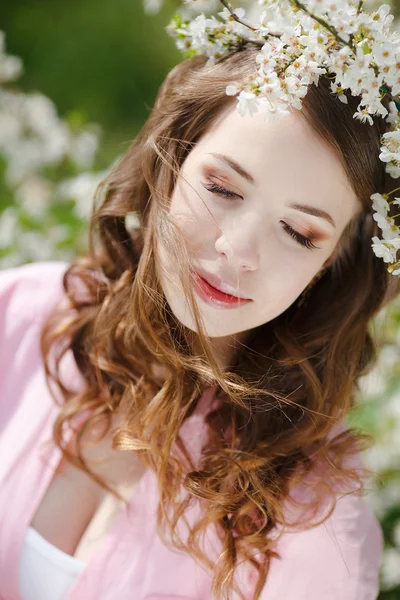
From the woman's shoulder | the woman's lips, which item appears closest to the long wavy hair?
the woman's lips

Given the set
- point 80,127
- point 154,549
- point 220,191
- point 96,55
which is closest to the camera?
point 220,191

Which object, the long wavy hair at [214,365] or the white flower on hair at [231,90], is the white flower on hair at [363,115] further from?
the white flower on hair at [231,90]

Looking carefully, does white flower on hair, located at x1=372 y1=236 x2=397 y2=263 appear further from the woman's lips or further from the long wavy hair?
the woman's lips

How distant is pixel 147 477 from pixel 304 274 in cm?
67

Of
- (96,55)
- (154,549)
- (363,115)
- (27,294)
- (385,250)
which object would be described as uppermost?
(363,115)

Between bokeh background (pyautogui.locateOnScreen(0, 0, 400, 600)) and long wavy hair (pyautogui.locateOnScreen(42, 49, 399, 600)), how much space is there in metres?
0.20

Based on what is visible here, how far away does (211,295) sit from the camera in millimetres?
1426

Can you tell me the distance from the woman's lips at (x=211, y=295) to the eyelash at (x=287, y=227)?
0.17m

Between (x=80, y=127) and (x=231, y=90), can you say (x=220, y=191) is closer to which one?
(x=231, y=90)

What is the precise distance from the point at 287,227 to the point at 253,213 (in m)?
0.08

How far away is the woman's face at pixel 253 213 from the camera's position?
1.35m

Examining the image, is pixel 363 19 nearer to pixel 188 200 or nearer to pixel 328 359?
pixel 188 200

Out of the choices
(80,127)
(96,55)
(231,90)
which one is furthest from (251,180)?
(96,55)

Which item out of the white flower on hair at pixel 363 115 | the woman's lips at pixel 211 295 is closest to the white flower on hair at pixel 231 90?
the white flower on hair at pixel 363 115
